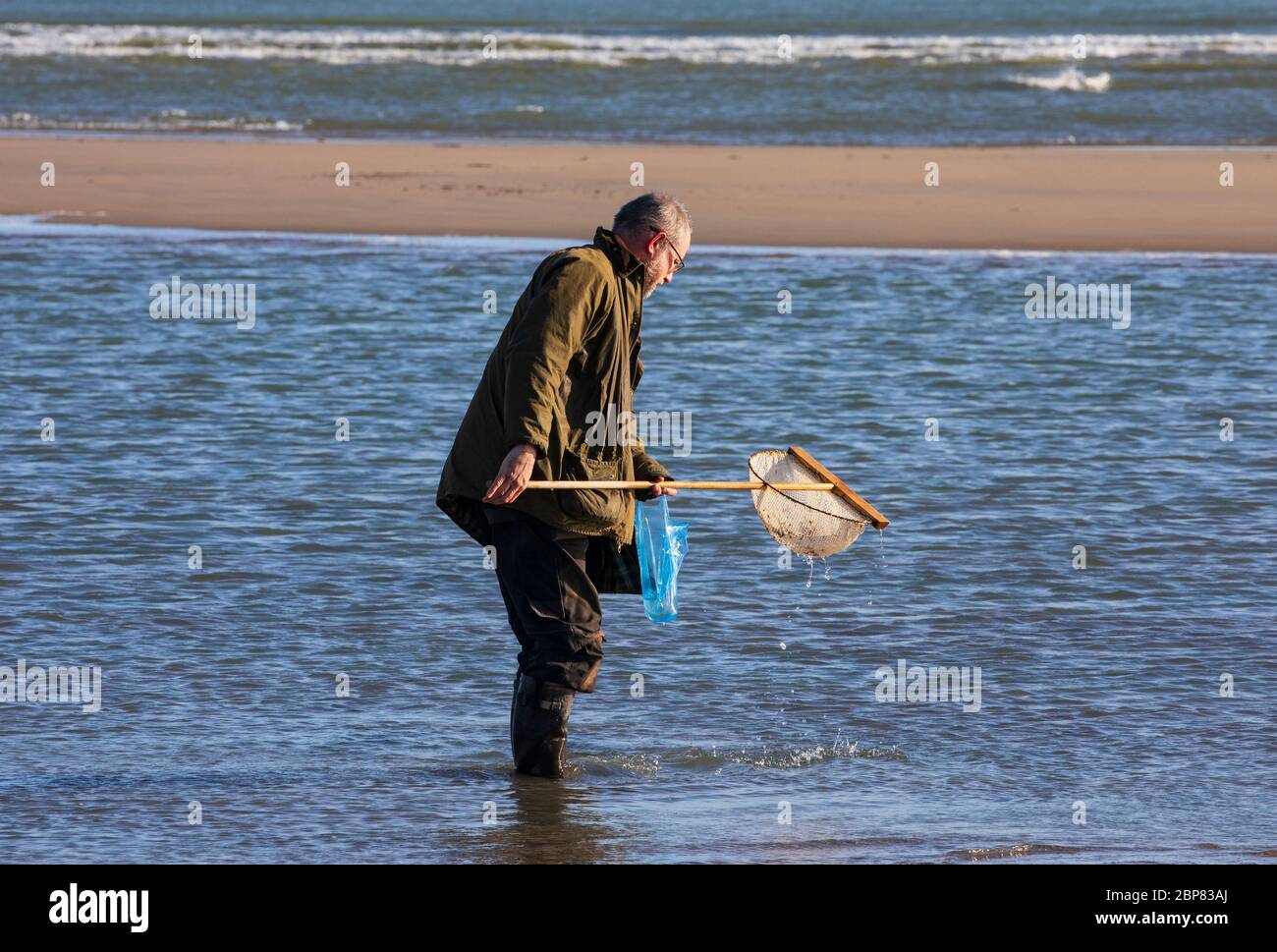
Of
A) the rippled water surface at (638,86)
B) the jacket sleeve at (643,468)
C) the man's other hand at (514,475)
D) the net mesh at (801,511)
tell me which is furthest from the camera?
the rippled water surface at (638,86)

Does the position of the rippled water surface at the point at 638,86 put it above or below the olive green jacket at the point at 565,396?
above

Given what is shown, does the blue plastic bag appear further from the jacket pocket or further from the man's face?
the man's face

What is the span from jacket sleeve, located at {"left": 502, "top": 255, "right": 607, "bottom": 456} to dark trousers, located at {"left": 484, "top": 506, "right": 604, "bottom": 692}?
12.3 inches

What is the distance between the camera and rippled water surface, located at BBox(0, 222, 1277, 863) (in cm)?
513

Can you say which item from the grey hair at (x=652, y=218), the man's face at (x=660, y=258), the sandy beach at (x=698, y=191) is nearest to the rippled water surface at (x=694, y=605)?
the man's face at (x=660, y=258)

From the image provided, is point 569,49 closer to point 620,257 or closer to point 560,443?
point 620,257

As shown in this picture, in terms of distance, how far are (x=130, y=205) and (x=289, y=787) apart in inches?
528

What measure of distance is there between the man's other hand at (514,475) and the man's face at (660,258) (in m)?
0.57

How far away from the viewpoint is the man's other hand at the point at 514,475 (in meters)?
4.79

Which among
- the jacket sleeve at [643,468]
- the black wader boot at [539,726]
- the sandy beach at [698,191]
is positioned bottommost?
the black wader boot at [539,726]

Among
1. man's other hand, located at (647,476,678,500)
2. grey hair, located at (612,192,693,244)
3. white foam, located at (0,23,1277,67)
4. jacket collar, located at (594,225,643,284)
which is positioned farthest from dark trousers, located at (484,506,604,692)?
white foam, located at (0,23,1277,67)

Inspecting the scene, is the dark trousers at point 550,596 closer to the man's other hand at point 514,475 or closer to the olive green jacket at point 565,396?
the olive green jacket at point 565,396

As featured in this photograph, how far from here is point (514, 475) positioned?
189 inches

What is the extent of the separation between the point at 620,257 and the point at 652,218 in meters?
0.14
